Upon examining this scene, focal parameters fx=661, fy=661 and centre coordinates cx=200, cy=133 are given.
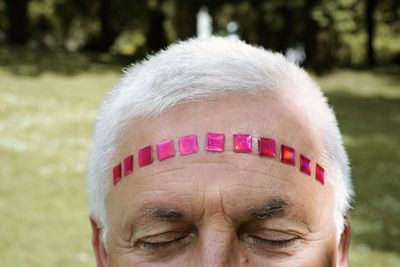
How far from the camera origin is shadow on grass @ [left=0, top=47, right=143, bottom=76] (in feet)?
83.2

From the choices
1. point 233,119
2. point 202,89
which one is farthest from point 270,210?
point 202,89

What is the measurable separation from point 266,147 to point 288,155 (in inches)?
3.4

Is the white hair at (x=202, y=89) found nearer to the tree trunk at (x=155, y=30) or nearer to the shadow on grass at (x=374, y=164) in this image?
the shadow on grass at (x=374, y=164)

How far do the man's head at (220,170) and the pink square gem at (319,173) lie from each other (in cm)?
2

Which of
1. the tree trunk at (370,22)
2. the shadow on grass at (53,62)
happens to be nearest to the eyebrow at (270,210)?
the shadow on grass at (53,62)

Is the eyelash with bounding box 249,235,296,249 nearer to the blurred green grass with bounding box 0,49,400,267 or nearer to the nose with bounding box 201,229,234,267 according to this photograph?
the nose with bounding box 201,229,234,267

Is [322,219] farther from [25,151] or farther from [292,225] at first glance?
[25,151]

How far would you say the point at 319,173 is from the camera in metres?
2.15

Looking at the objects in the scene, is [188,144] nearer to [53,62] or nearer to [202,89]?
[202,89]

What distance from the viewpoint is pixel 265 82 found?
83.4 inches

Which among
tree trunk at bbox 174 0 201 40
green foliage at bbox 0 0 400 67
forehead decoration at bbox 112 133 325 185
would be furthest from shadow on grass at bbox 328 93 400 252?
forehead decoration at bbox 112 133 325 185

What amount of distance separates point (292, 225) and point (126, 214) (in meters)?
0.52

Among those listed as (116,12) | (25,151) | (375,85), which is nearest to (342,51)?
(116,12)

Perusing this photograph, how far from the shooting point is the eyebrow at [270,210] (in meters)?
1.99
